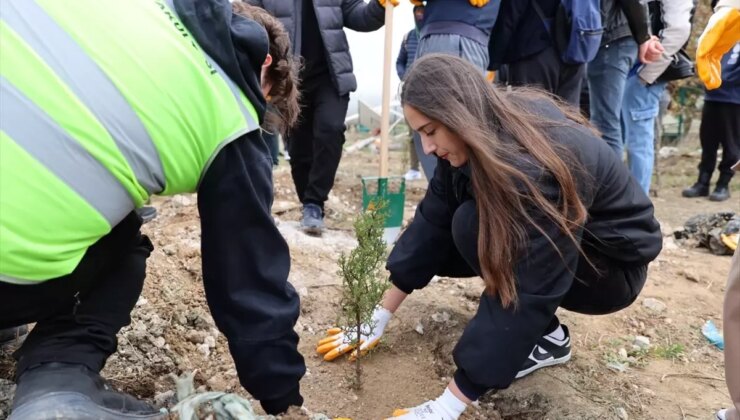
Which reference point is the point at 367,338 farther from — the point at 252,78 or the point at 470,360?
the point at 252,78

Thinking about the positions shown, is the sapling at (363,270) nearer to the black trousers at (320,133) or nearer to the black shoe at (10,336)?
the black shoe at (10,336)

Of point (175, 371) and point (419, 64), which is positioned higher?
point (419, 64)

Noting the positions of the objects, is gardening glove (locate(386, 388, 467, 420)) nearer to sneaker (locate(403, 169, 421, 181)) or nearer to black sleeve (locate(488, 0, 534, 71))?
black sleeve (locate(488, 0, 534, 71))

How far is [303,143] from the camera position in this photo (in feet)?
13.1

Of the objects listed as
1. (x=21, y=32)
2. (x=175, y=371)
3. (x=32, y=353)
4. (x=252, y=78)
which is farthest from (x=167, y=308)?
(x=21, y=32)

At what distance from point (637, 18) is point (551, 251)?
224cm

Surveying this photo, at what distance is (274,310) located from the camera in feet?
5.16

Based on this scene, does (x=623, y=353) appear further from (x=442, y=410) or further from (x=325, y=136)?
(x=325, y=136)

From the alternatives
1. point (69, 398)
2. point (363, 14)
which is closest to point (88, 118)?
point (69, 398)

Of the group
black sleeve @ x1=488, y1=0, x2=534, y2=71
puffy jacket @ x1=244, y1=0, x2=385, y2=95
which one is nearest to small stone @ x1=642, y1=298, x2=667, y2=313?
black sleeve @ x1=488, y1=0, x2=534, y2=71

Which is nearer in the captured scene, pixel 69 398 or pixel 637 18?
pixel 69 398

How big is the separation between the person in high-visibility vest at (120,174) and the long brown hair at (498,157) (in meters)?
0.41

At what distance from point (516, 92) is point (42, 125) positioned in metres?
1.37

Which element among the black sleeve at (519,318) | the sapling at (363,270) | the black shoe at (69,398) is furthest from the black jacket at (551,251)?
the black shoe at (69,398)
